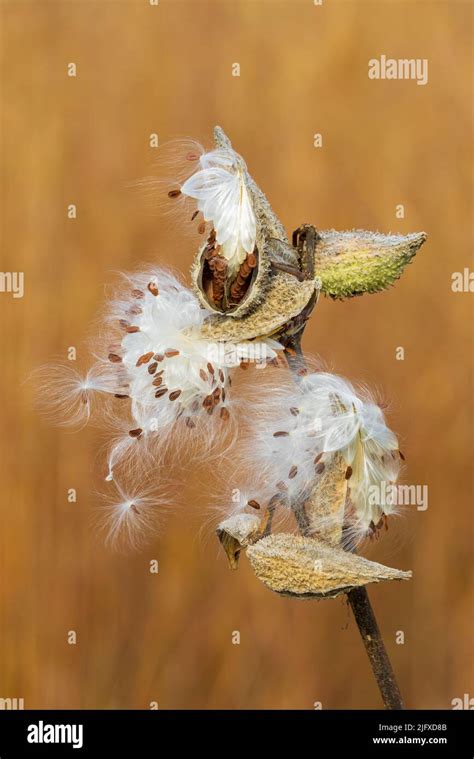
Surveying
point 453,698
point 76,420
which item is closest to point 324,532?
point 76,420

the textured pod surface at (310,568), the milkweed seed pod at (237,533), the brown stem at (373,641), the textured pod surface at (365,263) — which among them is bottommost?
the brown stem at (373,641)

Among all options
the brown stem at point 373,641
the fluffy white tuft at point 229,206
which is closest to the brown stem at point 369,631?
the brown stem at point 373,641

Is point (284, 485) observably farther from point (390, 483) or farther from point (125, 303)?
point (125, 303)

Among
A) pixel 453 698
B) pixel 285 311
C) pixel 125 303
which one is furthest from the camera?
pixel 453 698

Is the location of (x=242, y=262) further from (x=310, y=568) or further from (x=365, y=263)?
(x=310, y=568)

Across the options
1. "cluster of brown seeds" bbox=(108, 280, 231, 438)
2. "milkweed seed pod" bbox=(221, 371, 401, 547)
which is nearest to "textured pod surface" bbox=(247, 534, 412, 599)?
"milkweed seed pod" bbox=(221, 371, 401, 547)

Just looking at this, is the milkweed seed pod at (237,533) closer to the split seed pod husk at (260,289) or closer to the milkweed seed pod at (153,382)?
the milkweed seed pod at (153,382)
